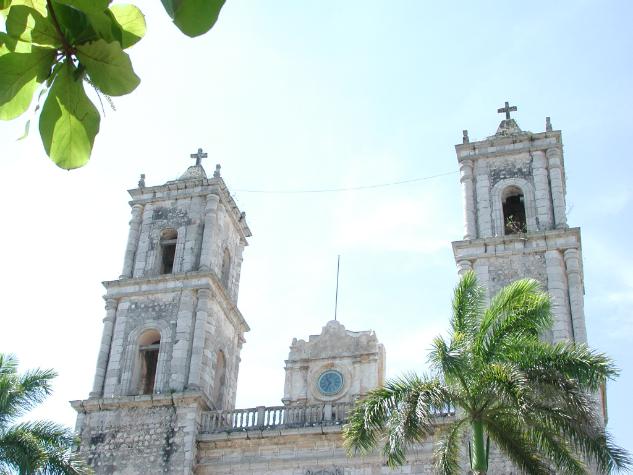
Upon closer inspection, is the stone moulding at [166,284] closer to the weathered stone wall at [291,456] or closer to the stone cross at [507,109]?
the weathered stone wall at [291,456]

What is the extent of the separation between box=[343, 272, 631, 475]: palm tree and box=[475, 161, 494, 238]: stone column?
7.40 m

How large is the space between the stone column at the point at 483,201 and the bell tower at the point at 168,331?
6169 mm

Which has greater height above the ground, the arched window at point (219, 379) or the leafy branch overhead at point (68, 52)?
the arched window at point (219, 379)

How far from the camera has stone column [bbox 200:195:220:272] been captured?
2209 centimetres

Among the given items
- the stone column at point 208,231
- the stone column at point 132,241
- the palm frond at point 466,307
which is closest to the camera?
the palm frond at point 466,307

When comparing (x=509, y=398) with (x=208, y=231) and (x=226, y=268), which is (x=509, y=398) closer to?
(x=208, y=231)

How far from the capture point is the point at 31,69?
1.87 metres

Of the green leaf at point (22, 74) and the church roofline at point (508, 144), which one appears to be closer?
the green leaf at point (22, 74)

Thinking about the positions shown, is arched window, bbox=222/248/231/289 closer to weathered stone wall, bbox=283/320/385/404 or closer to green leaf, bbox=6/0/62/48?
weathered stone wall, bbox=283/320/385/404

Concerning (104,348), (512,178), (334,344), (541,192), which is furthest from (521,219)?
(104,348)

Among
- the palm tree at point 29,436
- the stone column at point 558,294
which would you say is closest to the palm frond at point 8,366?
the palm tree at point 29,436

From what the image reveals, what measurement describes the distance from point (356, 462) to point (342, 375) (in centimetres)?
303

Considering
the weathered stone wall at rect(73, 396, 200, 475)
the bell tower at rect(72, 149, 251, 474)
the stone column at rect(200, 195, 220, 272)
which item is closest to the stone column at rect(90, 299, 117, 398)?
the bell tower at rect(72, 149, 251, 474)

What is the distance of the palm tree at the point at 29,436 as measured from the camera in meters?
16.0
